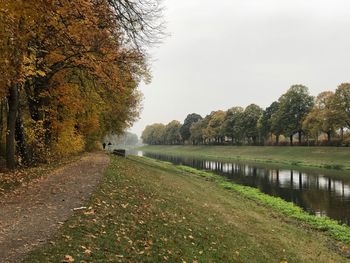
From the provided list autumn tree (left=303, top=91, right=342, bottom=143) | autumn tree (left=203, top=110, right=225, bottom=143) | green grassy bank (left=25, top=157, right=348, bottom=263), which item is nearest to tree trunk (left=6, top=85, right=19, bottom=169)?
green grassy bank (left=25, top=157, right=348, bottom=263)

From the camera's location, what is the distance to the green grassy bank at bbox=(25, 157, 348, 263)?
8922mm

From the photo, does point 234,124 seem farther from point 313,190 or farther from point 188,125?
point 313,190

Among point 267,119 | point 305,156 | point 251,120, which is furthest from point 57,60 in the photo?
point 251,120

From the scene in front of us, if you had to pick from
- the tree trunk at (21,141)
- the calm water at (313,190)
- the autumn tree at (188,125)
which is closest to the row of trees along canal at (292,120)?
the autumn tree at (188,125)

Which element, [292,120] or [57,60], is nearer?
[57,60]

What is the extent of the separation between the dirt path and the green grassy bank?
17.1 inches

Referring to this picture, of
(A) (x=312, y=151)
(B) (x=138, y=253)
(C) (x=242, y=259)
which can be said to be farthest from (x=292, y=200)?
(A) (x=312, y=151)

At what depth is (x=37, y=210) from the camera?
38.1ft

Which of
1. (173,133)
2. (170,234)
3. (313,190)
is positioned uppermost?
(173,133)

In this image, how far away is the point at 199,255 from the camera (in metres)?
10.3

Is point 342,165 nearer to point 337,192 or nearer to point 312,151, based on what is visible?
point 312,151

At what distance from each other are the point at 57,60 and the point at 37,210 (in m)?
13.2

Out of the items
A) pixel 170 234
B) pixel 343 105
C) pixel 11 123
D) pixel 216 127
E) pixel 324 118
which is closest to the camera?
pixel 170 234

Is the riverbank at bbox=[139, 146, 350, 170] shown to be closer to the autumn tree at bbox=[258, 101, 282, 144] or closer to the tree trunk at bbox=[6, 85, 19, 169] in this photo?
the autumn tree at bbox=[258, 101, 282, 144]
